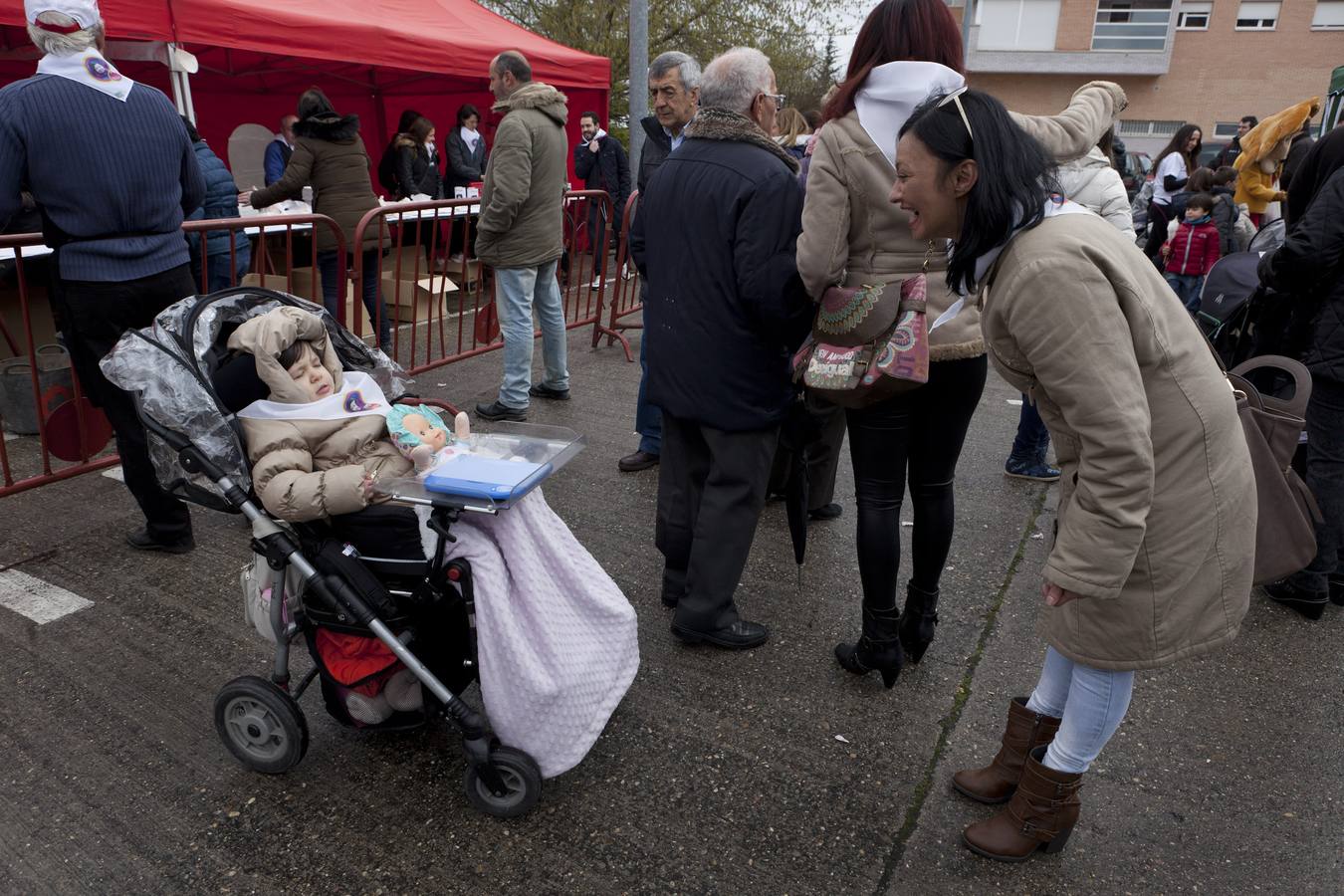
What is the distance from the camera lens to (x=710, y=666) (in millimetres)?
3186

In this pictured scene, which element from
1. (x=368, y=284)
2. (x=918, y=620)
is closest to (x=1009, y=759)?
(x=918, y=620)

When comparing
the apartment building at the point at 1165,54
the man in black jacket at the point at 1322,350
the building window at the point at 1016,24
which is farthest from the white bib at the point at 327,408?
the building window at the point at 1016,24

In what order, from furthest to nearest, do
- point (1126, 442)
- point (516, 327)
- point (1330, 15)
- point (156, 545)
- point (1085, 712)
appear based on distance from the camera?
point (1330, 15) → point (516, 327) → point (156, 545) → point (1085, 712) → point (1126, 442)

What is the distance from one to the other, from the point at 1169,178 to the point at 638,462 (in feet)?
22.9

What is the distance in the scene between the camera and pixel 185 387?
2.38 m

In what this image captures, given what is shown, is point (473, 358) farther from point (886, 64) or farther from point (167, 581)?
point (886, 64)

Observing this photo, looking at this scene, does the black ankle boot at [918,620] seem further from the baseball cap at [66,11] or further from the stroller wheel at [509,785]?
the baseball cap at [66,11]

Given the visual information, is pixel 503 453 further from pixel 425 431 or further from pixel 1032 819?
pixel 1032 819

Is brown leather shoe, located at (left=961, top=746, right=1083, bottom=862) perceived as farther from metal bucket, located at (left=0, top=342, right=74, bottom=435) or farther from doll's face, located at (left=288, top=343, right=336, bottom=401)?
metal bucket, located at (left=0, top=342, right=74, bottom=435)

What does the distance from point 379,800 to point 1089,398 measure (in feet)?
6.77

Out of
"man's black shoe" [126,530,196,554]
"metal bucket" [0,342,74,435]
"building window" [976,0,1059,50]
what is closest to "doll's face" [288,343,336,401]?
"man's black shoe" [126,530,196,554]


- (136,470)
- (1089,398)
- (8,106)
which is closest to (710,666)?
(1089,398)

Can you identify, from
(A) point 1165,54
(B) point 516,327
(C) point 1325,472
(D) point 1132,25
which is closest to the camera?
(C) point 1325,472

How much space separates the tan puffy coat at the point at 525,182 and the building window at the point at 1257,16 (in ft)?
137
